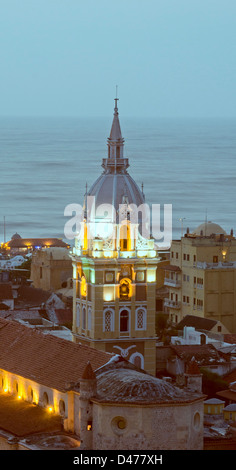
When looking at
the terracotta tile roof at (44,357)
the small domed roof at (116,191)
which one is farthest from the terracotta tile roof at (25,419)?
the small domed roof at (116,191)

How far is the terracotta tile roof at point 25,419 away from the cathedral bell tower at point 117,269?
921cm

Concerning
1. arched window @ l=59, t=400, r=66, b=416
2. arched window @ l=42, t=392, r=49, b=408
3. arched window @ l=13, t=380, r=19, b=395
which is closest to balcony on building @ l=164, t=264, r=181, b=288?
arched window @ l=13, t=380, r=19, b=395

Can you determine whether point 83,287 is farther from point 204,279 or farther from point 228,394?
point 204,279

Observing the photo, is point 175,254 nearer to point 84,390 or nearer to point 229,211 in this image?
point 84,390

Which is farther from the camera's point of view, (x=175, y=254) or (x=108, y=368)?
(x=175, y=254)

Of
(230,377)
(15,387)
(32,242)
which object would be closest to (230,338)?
(230,377)

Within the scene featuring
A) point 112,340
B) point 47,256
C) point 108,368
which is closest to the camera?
point 108,368

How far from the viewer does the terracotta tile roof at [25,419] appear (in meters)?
59.2

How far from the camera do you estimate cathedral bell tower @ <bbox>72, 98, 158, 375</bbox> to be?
71.5m

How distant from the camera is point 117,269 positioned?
71375mm

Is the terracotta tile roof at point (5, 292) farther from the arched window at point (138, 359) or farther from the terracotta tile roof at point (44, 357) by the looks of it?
the terracotta tile roof at point (44, 357)

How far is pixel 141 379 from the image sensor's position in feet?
187

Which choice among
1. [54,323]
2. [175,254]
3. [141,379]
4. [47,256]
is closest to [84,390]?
[141,379]
